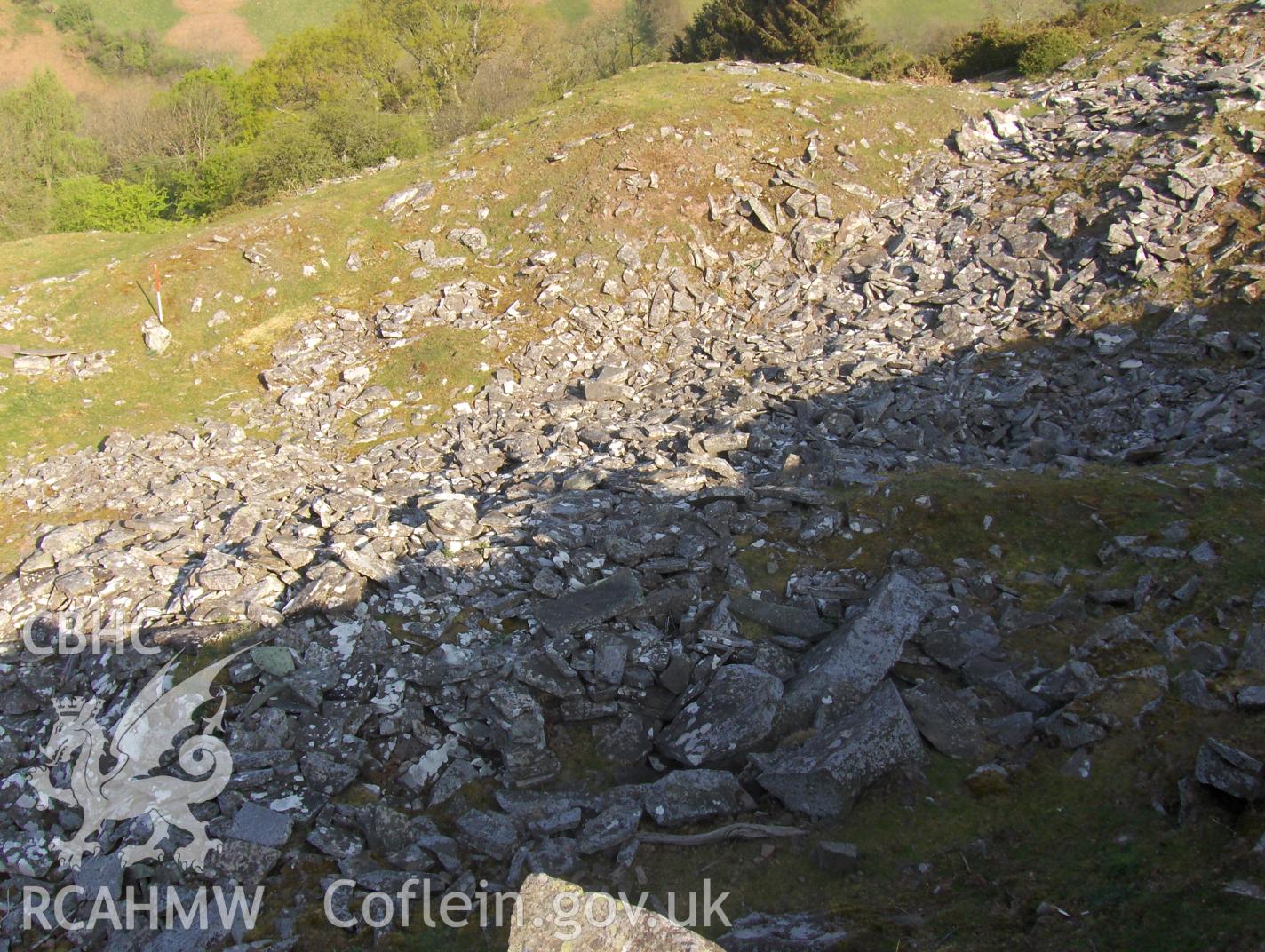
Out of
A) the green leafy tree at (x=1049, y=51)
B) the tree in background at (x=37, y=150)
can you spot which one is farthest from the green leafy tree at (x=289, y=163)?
the green leafy tree at (x=1049, y=51)

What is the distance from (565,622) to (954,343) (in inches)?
361

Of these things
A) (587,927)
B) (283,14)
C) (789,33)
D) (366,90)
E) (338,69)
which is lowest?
(587,927)

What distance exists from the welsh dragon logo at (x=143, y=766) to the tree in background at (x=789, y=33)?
28.0m

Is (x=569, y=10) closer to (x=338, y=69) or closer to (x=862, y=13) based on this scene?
(x=862, y=13)

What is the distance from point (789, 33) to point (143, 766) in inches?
1173

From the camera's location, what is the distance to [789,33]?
28984mm

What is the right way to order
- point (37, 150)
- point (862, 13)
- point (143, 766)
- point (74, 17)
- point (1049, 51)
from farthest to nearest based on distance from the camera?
point (74, 17)
point (862, 13)
point (37, 150)
point (1049, 51)
point (143, 766)

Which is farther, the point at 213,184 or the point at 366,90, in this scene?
the point at 366,90

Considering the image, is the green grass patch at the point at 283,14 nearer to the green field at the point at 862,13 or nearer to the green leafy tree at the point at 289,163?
the green field at the point at 862,13

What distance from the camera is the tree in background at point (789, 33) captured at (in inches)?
1120

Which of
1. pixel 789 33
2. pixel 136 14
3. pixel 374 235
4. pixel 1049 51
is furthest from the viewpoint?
pixel 136 14

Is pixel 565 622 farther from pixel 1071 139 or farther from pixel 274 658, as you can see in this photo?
pixel 1071 139

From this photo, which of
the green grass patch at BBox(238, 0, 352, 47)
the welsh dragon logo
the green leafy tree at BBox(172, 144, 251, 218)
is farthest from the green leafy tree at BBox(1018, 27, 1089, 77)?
the green grass patch at BBox(238, 0, 352, 47)

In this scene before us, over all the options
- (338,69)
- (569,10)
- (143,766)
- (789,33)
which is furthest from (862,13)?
(143,766)
